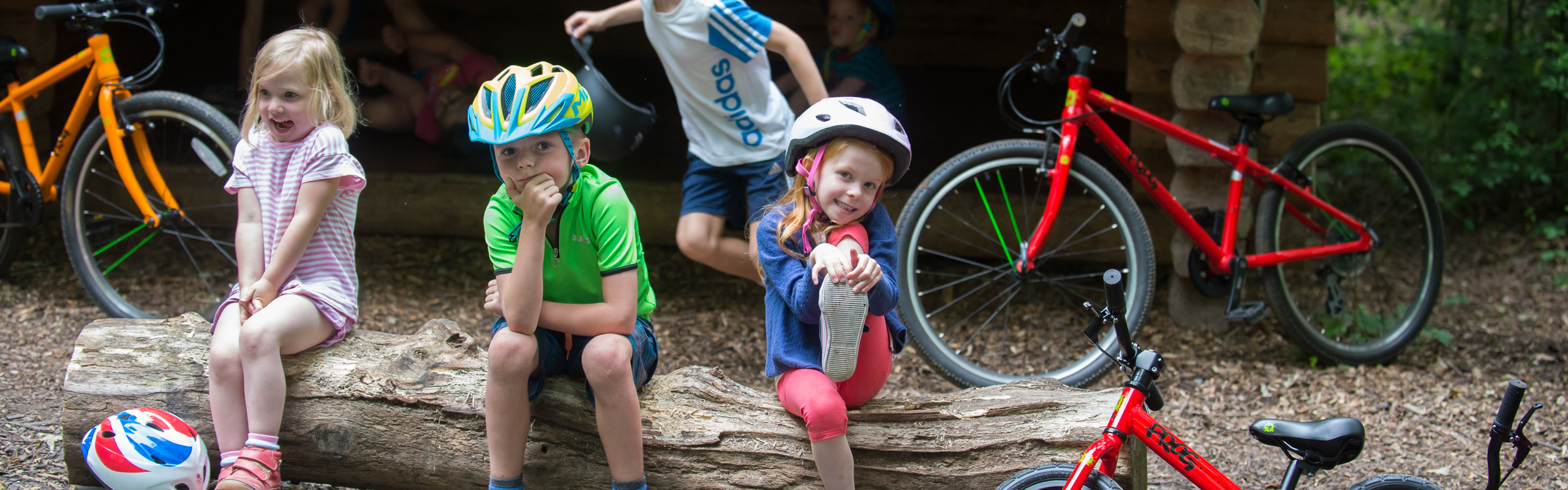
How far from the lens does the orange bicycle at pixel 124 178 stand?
11.6 feet

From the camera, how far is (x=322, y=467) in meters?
2.50

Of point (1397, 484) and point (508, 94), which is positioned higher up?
point (508, 94)

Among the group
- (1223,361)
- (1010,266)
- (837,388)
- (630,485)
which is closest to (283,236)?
(630,485)

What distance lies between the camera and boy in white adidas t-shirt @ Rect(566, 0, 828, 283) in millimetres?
3047

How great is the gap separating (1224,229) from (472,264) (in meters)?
3.24

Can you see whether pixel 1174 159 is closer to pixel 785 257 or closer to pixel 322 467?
pixel 785 257

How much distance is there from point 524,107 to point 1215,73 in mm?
2659

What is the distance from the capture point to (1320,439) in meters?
1.99

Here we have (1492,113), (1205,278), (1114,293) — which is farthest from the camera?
(1492,113)

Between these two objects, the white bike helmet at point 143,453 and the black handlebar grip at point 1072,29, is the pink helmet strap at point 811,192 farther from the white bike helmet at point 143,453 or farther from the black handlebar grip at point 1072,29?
the white bike helmet at point 143,453

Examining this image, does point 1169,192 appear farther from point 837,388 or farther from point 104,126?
point 104,126

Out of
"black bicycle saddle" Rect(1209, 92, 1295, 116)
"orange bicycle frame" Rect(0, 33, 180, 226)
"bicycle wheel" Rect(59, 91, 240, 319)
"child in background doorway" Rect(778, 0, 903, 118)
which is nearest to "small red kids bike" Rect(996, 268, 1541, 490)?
"black bicycle saddle" Rect(1209, 92, 1295, 116)

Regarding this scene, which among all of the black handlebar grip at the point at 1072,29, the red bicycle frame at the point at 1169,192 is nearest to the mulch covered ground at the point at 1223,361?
the red bicycle frame at the point at 1169,192

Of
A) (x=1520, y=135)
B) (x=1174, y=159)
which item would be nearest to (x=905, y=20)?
(x=1174, y=159)
